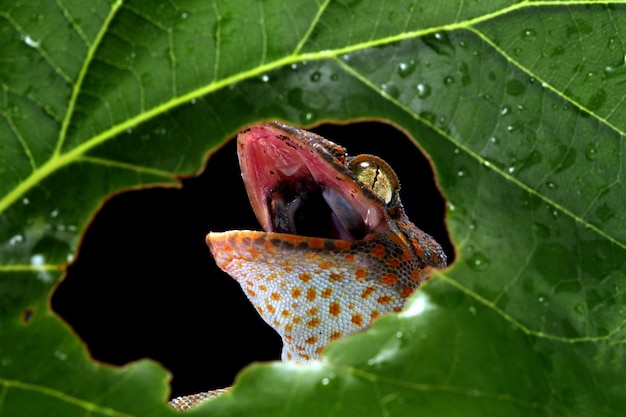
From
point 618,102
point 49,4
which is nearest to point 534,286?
point 618,102

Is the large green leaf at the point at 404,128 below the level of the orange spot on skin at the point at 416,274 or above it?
above

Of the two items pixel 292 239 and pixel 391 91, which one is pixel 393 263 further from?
pixel 391 91

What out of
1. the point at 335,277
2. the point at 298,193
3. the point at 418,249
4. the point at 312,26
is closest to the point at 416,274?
the point at 418,249

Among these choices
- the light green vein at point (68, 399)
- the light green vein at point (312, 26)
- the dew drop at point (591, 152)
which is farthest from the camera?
the dew drop at point (591, 152)

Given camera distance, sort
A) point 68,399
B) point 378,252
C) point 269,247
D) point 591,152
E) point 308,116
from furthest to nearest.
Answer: point 378,252, point 269,247, point 591,152, point 308,116, point 68,399

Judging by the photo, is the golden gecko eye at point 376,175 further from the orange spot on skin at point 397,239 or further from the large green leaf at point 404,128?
the large green leaf at point 404,128

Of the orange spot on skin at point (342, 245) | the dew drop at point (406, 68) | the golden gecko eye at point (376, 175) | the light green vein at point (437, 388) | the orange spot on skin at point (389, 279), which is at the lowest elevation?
the orange spot on skin at point (389, 279)

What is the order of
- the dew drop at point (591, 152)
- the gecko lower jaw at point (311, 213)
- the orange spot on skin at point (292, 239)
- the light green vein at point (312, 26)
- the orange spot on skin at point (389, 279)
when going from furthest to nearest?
the gecko lower jaw at point (311, 213)
the orange spot on skin at point (389, 279)
the orange spot on skin at point (292, 239)
the dew drop at point (591, 152)
the light green vein at point (312, 26)

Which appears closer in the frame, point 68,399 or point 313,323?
point 68,399

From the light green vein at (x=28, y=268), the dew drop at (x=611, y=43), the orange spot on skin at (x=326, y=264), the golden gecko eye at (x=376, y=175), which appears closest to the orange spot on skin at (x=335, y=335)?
the orange spot on skin at (x=326, y=264)
